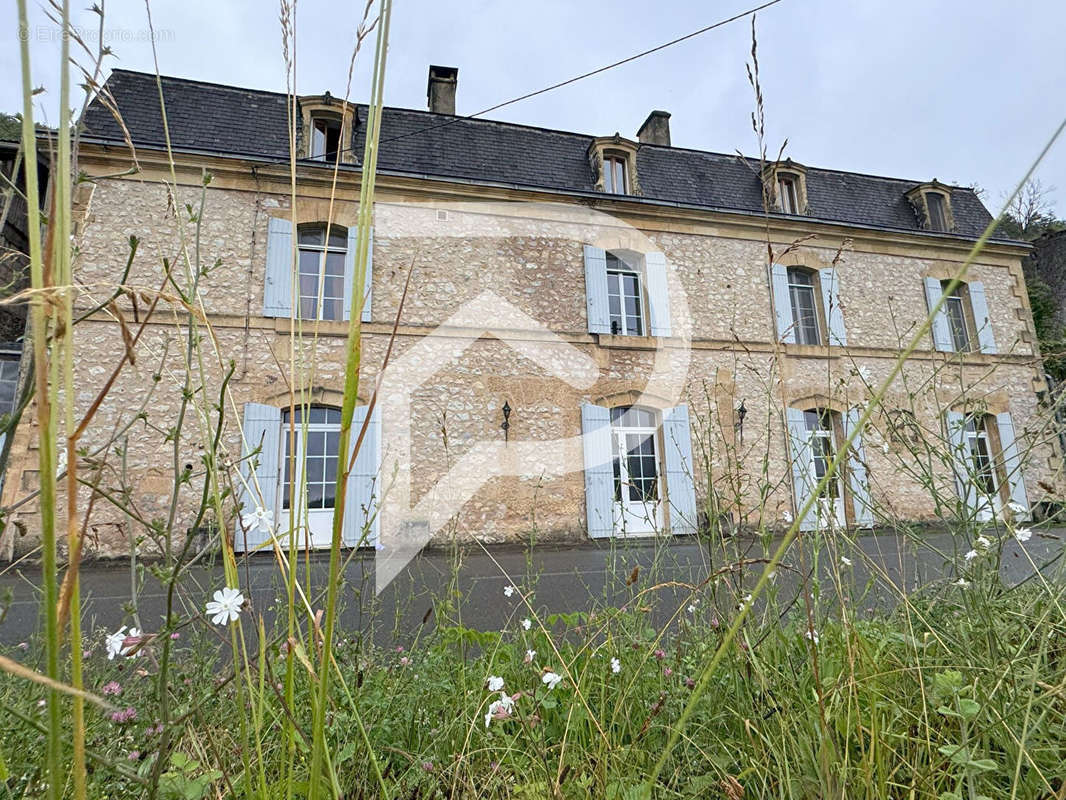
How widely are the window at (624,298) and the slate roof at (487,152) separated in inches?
49.6

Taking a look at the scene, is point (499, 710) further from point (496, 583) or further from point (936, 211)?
point (936, 211)

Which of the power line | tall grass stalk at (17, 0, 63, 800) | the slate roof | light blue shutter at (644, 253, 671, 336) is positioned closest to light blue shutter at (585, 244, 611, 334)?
light blue shutter at (644, 253, 671, 336)

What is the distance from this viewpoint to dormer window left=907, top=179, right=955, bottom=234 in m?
11.2

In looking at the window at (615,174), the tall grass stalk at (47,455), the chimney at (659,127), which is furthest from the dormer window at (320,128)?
the tall grass stalk at (47,455)

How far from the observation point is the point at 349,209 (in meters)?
8.20

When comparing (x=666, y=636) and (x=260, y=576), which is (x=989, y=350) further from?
(x=260, y=576)

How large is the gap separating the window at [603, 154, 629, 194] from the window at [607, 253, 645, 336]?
4.42 ft

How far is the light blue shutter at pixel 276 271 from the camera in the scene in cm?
758

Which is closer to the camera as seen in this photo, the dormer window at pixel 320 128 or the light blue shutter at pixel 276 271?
the light blue shutter at pixel 276 271

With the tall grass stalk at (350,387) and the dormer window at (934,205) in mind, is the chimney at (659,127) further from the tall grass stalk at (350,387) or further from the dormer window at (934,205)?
the tall grass stalk at (350,387)

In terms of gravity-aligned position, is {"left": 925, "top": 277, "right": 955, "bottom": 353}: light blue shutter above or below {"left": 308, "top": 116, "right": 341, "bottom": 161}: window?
below

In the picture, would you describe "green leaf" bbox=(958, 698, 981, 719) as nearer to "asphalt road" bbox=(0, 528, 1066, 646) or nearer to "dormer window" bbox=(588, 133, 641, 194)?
"asphalt road" bbox=(0, 528, 1066, 646)

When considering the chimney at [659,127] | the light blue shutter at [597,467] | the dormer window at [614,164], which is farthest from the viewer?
the chimney at [659,127]

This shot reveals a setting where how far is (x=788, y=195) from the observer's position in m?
10.9
